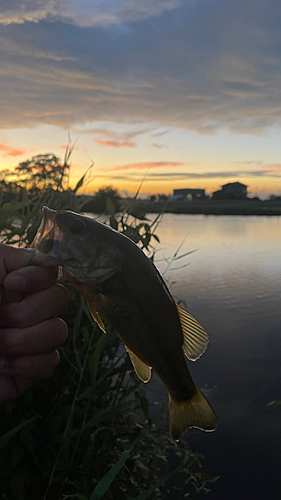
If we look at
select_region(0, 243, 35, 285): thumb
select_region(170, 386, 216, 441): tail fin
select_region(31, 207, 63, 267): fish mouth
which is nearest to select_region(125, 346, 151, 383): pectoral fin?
select_region(170, 386, 216, 441): tail fin

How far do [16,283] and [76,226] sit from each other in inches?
18.3

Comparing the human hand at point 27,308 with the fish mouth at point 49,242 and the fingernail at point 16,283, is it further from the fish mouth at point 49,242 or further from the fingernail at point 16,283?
the fish mouth at point 49,242

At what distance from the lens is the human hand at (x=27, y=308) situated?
1.72 metres

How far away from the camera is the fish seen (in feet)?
4.80

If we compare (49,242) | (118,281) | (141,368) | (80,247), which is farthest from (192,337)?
(49,242)

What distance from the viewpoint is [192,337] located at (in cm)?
173

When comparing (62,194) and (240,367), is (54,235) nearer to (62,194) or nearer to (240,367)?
(62,194)

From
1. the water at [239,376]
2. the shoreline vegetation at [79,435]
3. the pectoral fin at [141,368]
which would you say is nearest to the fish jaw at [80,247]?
the pectoral fin at [141,368]

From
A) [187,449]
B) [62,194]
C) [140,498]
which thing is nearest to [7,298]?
[140,498]

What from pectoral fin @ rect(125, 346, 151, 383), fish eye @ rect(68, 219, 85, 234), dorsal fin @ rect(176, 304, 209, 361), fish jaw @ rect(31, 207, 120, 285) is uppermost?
fish eye @ rect(68, 219, 85, 234)

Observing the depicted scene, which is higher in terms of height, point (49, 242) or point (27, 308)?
point (49, 242)

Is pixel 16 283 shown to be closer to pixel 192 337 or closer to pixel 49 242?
pixel 49 242

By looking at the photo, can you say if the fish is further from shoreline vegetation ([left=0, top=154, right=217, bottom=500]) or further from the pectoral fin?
shoreline vegetation ([left=0, top=154, right=217, bottom=500])

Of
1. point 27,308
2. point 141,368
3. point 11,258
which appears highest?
point 11,258
